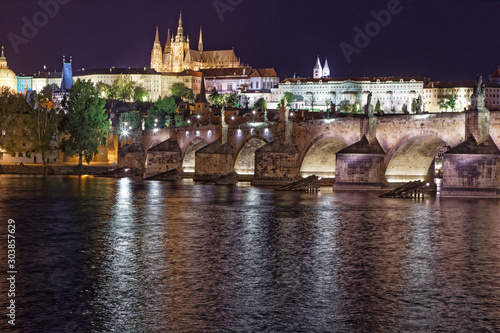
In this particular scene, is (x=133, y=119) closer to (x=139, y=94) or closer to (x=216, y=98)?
(x=216, y=98)

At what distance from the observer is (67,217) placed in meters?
33.8

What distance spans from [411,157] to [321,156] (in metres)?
8.89

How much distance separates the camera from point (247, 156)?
62938mm

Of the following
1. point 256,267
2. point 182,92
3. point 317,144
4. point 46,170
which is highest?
point 182,92

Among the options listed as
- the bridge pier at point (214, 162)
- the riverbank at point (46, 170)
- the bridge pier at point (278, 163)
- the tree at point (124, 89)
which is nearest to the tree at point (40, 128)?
the riverbank at point (46, 170)

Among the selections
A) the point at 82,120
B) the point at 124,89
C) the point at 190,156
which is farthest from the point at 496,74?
the point at 82,120

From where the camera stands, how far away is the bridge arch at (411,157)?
4538 centimetres

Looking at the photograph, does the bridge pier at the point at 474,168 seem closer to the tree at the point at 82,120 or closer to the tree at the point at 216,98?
the tree at the point at 82,120

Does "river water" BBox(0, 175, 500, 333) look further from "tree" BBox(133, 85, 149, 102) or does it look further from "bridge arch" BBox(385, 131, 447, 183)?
"tree" BBox(133, 85, 149, 102)

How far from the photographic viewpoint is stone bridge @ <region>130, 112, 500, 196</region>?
142ft

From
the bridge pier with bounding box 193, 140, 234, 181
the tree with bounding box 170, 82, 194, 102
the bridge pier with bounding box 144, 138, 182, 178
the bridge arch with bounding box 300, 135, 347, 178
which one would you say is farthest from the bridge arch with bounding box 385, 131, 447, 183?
the tree with bounding box 170, 82, 194, 102

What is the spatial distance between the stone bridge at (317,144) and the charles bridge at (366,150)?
0.19 ft

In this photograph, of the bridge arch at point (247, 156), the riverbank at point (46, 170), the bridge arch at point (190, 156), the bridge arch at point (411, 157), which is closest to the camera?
the bridge arch at point (411, 157)

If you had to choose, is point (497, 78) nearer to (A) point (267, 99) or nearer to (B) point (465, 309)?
(A) point (267, 99)
